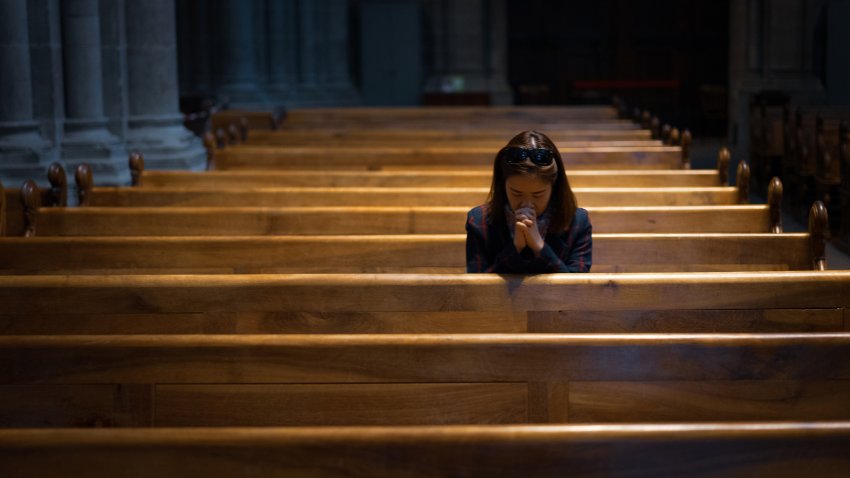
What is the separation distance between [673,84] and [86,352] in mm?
20266

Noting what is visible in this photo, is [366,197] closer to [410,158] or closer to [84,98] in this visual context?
[410,158]

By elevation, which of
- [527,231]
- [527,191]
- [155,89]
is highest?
[155,89]

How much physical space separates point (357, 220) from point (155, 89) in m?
4.10

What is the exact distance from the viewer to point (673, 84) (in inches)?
873

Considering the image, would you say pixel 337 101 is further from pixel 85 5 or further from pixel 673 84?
pixel 85 5

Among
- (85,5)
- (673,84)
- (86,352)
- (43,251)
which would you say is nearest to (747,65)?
(673,84)

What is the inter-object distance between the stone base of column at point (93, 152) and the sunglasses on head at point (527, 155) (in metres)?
5.11

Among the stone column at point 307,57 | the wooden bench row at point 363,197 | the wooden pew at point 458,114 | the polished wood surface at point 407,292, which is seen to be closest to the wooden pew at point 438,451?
the polished wood surface at point 407,292

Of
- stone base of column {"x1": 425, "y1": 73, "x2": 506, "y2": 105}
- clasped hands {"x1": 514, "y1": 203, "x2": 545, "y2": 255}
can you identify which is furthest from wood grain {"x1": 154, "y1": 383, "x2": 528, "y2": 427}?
stone base of column {"x1": 425, "y1": 73, "x2": 506, "y2": 105}

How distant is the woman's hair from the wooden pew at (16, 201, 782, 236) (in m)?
1.65

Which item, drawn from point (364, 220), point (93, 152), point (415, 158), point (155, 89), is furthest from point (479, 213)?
point (155, 89)

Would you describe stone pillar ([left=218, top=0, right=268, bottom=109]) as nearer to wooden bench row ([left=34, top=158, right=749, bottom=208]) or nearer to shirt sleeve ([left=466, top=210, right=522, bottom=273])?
wooden bench row ([left=34, top=158, right=749, bottom=208])

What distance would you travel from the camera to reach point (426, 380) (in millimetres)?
2953

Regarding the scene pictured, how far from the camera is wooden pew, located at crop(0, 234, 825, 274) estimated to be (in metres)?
4.79
